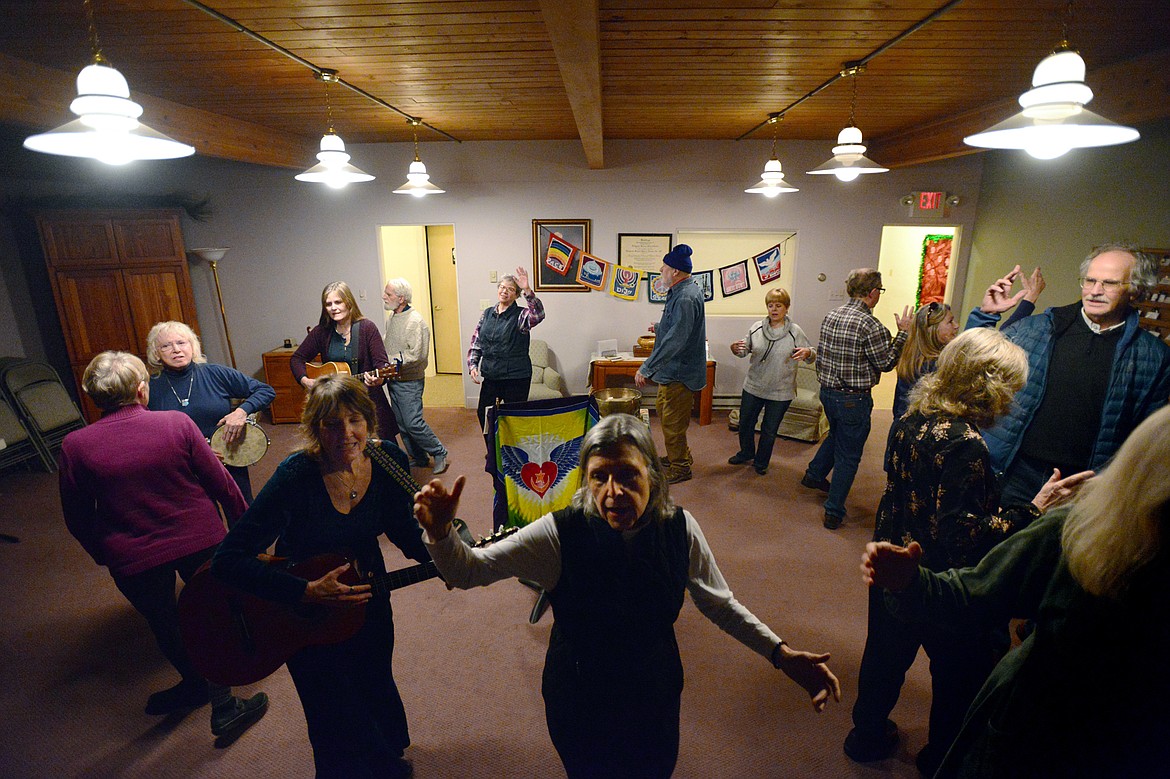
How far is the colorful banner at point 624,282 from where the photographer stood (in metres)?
6.40

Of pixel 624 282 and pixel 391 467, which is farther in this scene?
pixel 624 282

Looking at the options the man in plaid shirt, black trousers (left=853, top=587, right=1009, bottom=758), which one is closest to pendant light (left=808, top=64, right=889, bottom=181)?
the man in plaid shirt

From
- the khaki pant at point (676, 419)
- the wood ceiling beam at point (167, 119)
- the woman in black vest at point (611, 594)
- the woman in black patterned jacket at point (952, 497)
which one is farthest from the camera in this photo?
the khaki pant at point (676, 419)

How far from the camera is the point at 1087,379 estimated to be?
2.24 meters

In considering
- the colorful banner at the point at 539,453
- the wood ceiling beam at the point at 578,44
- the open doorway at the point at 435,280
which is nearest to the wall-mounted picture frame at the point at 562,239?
the open doorway at the point at 435,280

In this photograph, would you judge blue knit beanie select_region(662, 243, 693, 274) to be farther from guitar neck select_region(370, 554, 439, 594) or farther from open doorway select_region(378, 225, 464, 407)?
open doorway select_region(378, 225, 464, 407)

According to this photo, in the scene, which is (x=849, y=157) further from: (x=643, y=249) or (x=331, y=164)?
(x=643, y=249)

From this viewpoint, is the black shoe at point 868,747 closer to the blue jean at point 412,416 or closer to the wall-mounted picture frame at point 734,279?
the blue jean at point 412,416

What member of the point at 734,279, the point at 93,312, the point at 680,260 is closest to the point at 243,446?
the point at 680,260

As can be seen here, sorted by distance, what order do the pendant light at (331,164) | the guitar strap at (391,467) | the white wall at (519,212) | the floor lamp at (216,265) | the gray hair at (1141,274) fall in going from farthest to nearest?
the white wall at (519,212) < the floor lamp at (216,265) < the pendant light at (331,164) < the gray hair at (1141,274) < the guitar strap at (391,467)

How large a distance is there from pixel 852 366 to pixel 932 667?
221cm

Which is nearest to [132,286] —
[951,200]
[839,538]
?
[839,538]

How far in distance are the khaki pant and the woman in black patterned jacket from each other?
2.48 metres

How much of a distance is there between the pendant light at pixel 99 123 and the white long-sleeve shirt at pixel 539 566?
1.69 metres
